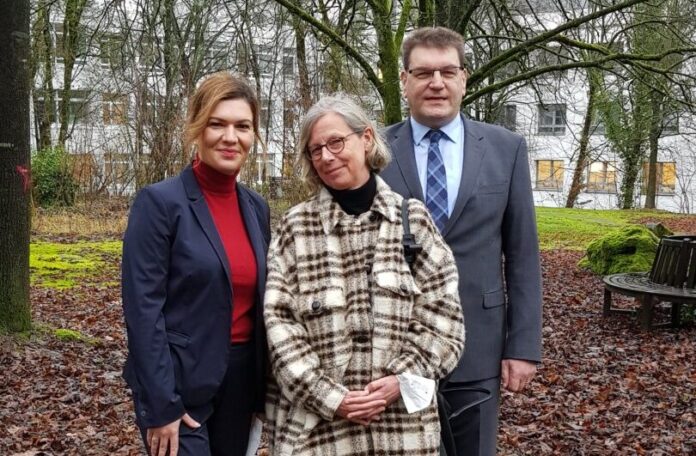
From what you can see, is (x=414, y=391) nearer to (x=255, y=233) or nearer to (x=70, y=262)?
(x=255, y=233)

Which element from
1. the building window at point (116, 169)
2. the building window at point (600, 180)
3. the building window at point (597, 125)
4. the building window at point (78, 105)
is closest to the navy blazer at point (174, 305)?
the building window at point (116, 169)

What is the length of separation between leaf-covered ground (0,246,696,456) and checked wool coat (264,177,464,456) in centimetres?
288

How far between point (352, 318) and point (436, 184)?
28.5 inches

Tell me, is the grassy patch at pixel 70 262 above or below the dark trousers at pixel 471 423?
below

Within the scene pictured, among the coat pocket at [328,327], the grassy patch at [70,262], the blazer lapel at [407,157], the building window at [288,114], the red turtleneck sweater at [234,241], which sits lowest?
the grassy patch at [70,262]

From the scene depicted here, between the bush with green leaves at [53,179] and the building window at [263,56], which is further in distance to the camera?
the bush with green leaves at [53,179]

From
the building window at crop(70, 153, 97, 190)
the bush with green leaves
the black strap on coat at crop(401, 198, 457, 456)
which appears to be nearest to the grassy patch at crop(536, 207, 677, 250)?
the building window at crop(70, 153, 97, 190)

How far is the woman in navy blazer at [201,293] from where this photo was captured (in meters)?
2.60

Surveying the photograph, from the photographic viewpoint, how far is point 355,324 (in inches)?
103

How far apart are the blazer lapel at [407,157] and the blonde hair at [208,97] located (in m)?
0.63

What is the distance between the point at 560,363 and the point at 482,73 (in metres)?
4.32

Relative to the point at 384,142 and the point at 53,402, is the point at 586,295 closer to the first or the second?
the point at 53,402

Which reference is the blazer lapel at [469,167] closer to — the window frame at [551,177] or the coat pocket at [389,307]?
the coat pocket at [389,307]

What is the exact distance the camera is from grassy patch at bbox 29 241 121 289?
39.4 feet
